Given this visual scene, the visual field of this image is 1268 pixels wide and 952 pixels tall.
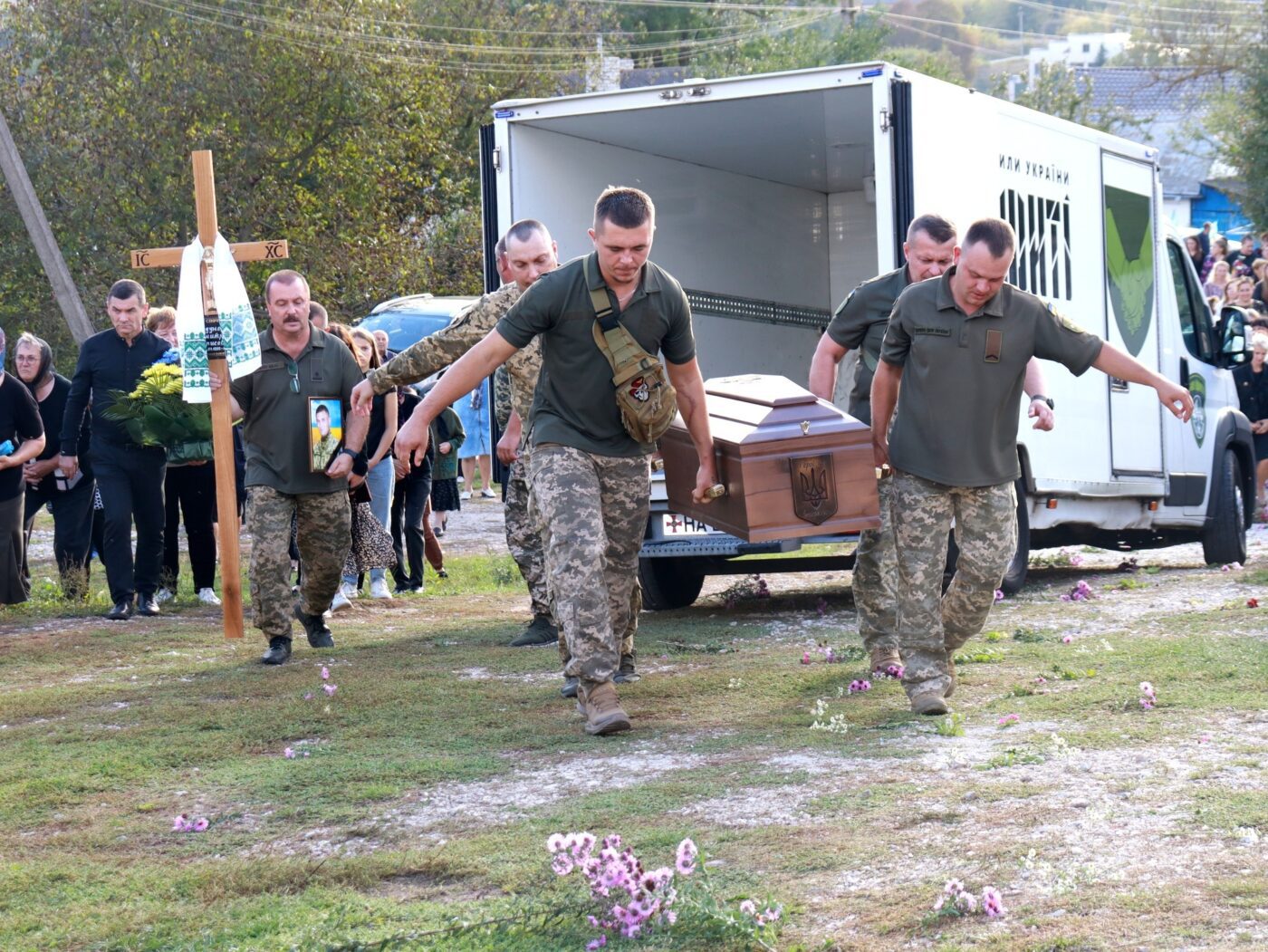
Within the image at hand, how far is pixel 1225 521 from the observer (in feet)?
43.7

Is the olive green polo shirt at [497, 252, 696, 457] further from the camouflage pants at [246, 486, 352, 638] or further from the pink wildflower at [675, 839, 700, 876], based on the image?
the pink wildflower at [675, 839, 700, 876]

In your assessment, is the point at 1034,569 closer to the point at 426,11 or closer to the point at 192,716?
the point at 192,716

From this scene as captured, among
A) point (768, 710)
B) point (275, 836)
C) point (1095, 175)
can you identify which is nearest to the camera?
point (275, 836)

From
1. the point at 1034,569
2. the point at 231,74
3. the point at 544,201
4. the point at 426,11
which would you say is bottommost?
the point at 1034,569

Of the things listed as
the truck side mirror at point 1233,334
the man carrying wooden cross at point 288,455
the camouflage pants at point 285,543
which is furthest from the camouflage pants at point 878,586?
the truck side mirror at point 1233,334

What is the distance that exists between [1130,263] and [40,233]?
36.3ft

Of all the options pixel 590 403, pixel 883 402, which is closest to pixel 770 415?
pixel 883 402

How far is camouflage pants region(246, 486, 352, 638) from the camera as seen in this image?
29.6ft

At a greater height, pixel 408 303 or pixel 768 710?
pixel 408 303

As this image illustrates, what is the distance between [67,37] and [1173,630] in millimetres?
18513

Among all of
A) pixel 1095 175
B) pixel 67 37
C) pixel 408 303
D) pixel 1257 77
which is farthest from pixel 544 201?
pixel 1257 77

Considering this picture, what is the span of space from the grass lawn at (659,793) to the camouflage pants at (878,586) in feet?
1.05

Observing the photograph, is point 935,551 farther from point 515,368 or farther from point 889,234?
point 889,234

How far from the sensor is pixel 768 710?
23.8ft
